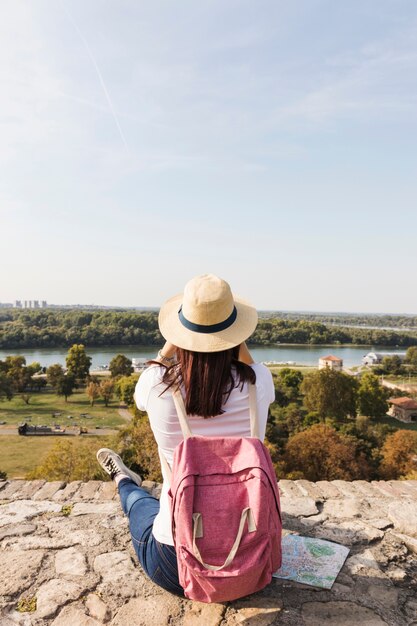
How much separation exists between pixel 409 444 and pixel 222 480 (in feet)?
57.0

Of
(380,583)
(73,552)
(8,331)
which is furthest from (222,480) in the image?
(8,331)

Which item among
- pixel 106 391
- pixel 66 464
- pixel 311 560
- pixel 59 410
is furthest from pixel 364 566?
pixel 106 391

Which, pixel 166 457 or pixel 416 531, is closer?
pixel 166 457

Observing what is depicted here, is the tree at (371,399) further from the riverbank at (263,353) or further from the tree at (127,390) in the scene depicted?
the riverbank at (263,353)

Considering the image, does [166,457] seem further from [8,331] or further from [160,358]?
[8,331]

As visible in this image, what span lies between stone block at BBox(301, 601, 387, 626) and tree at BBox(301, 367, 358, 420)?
26123 millimetres

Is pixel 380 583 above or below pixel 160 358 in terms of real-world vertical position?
below

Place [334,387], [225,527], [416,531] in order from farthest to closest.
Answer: [334,387], [416,531], [225,527]

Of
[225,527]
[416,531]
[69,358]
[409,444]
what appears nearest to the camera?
[225,527]

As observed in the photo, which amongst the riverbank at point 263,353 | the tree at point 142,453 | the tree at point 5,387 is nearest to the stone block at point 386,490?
the tree at point 142,453

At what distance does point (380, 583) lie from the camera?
1.89 meters

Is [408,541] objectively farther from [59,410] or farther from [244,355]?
[59,410]

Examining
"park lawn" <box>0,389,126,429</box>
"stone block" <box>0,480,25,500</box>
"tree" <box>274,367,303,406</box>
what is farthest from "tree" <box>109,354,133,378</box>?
"stone block" <box>0,480,25,500</box>

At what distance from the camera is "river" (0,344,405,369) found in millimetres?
55375
